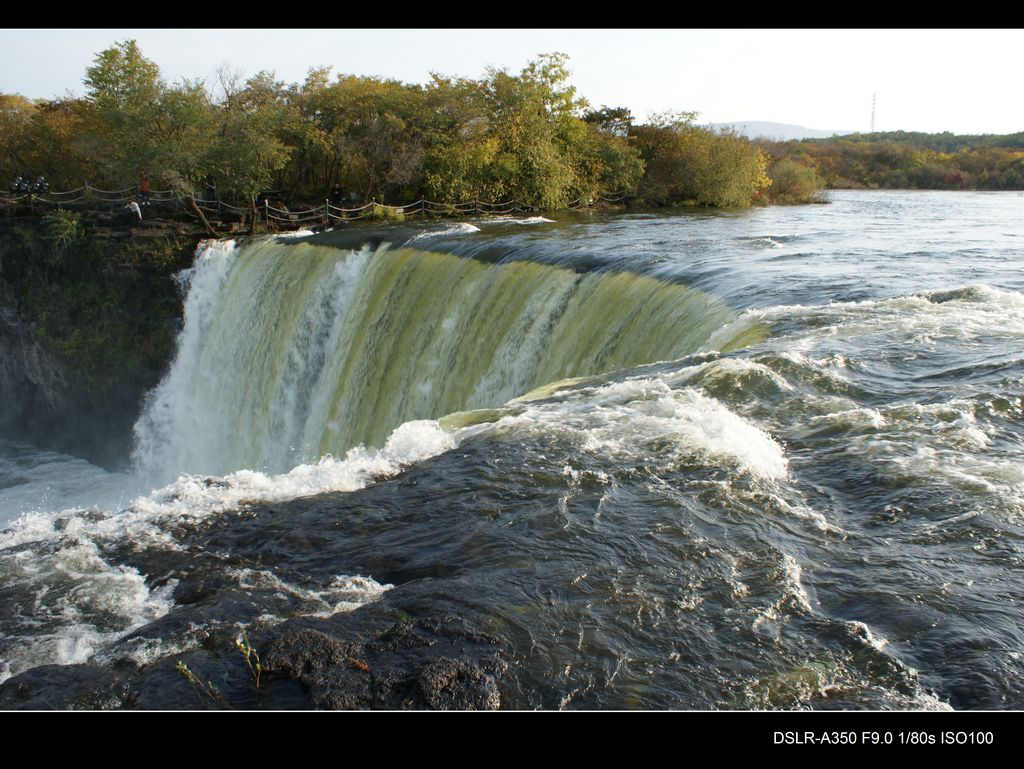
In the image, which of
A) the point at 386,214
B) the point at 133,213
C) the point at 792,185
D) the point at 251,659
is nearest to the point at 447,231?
the point at 386,214

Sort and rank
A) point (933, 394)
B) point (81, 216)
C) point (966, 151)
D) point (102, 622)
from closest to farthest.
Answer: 1. point (102, 622)
2. point (933, 394)
3. point (81, 216)
4. point (966, 151)

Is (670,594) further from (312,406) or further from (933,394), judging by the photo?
(312,406)

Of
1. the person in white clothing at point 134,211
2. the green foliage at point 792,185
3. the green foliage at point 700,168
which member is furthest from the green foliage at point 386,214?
the green foliage at point 792,185

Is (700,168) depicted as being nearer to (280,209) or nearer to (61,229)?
(280,209)

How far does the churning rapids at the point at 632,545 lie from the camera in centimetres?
390

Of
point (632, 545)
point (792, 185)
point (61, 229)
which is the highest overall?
point (792, 185)

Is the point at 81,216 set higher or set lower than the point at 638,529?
higher

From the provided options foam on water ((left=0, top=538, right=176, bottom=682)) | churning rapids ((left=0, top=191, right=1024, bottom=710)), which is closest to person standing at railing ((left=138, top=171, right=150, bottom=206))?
churning rapids ((left=0, top=191, right=1024, bottom=710))

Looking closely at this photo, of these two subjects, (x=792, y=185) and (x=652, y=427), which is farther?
(x=792, y=185)

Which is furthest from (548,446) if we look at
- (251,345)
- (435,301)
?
(251,345)

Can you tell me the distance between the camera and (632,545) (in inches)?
203

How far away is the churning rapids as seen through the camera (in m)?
3.90

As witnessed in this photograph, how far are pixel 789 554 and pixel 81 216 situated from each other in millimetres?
25947

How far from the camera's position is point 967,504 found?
5.54 meters
